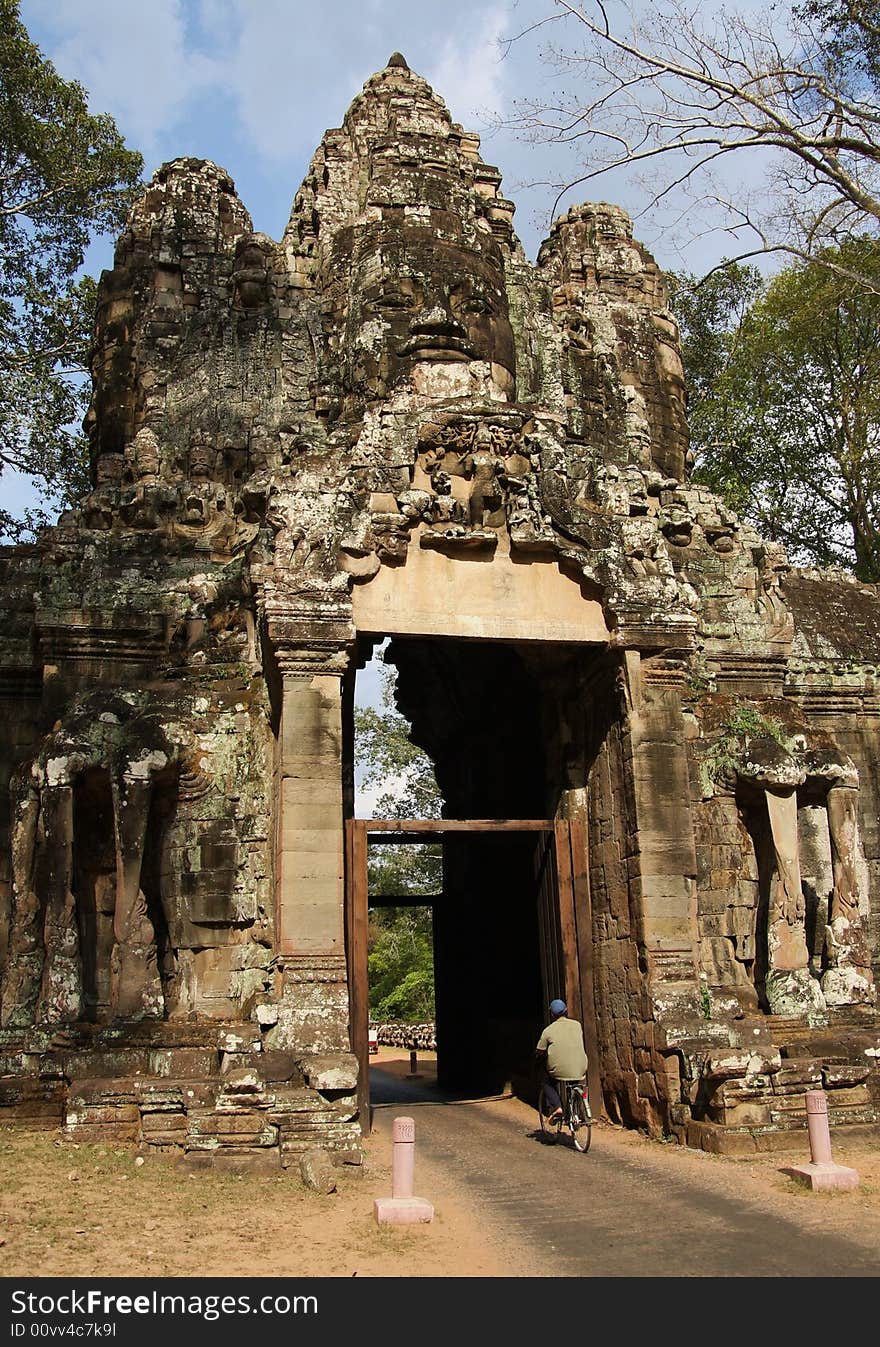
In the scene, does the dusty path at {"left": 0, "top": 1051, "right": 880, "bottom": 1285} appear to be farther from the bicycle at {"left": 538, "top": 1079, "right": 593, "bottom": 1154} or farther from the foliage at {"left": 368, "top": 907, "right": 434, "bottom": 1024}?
the foliage at {"left": 368, "top": 907, "right": 434, "bottom": 1024}

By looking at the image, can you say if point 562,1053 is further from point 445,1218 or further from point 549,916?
point 445,1218

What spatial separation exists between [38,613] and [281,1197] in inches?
235

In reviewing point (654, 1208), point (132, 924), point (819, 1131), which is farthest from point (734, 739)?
point (132, 924)

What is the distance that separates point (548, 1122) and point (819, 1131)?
133 inches

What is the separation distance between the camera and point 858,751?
46.7ft

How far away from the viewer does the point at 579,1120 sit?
1044 centimetres

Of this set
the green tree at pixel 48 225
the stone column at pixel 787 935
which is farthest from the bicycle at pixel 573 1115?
the green tree at pixel 48 225

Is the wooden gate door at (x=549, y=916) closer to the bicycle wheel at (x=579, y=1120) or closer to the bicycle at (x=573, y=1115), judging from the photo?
the bicycle at (x=573, y=1115)

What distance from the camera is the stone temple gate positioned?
1007 centimetres

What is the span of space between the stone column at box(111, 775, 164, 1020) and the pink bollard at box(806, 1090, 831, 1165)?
5169 millimetres

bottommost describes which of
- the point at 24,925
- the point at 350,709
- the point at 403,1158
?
the point at 403,1158

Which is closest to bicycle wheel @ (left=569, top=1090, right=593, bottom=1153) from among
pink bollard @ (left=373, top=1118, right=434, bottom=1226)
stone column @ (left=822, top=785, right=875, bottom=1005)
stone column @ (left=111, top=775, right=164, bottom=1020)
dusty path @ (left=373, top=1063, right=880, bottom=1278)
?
dusty path @ (left=373, top=1063, right=880, bottom=1278)
